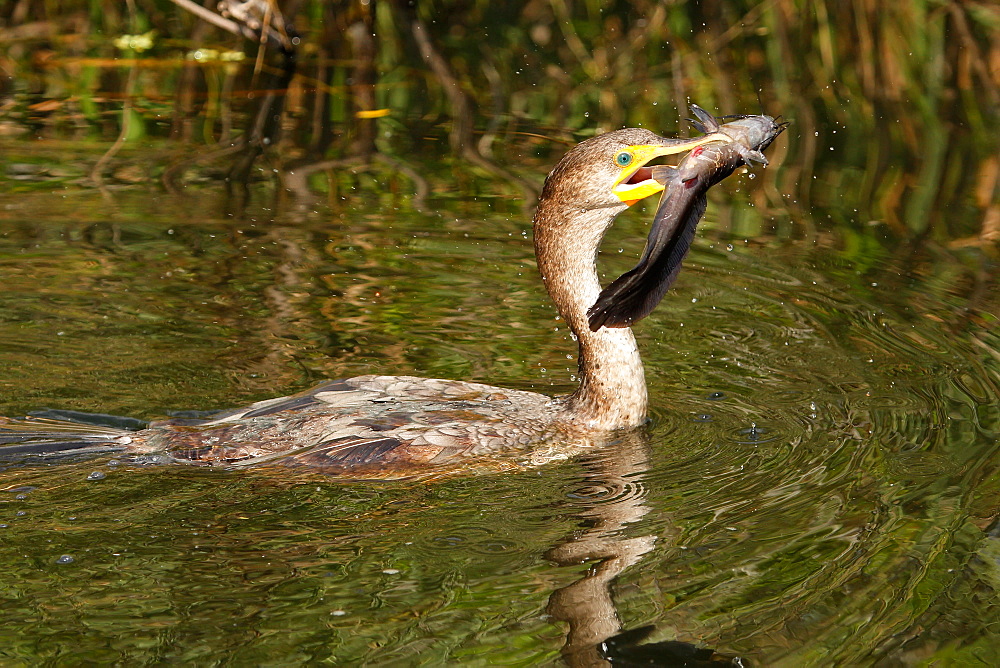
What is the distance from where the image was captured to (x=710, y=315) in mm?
6820

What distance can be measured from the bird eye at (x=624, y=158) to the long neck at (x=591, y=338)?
236 millimetres

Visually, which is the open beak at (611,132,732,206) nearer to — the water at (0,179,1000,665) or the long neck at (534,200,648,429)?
the long neck at (534,200,648,429)

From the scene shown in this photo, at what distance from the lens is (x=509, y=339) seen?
6.52 metres

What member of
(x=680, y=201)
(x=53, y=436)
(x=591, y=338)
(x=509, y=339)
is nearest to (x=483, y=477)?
(x=591, y=338)

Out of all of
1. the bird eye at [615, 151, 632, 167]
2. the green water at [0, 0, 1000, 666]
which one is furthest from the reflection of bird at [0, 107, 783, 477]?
the green water at [0, 0, 1000, 666]

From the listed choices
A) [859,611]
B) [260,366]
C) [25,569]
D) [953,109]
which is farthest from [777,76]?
[25,569]

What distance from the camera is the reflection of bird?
16.8 feet

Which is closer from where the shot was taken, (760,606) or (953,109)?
(760,606)

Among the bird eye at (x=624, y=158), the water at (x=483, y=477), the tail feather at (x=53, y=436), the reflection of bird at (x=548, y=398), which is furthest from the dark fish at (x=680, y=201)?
the tail feather at (x=53, y=436)

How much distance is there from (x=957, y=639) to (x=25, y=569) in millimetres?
2959

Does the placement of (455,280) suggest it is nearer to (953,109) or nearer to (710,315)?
(710,315)

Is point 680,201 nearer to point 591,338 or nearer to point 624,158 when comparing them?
point 624,158

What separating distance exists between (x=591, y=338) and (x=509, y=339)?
913 mm

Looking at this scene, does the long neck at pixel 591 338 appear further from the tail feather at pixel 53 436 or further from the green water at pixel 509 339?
the tail feather at pixel 53 436
